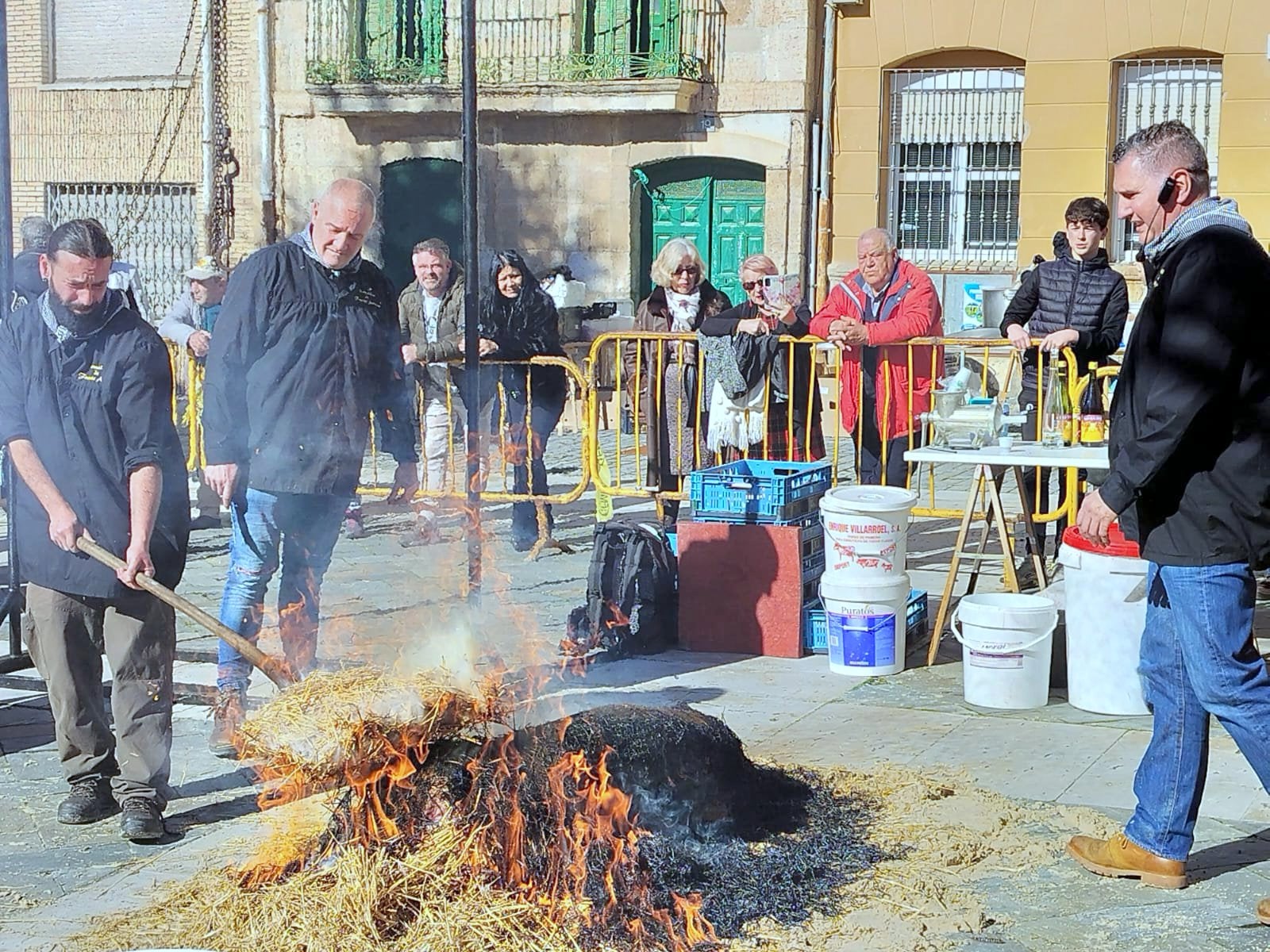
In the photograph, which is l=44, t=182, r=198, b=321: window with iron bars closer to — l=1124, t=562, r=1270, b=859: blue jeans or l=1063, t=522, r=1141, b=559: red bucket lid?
l=1063, t=522, r=1141, b=559: red bucket lid

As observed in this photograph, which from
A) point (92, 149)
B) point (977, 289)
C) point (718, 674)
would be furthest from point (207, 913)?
point (92, 149)

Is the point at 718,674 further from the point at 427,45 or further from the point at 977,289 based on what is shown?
the point at 427,45

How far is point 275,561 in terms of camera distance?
6.33 meters

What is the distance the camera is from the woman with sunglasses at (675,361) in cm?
980

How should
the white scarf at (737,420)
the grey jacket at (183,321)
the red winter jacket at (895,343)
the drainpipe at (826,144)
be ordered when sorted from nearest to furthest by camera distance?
the red winter jacket at (895,343), the white scarf at (737,420), the grey jacket at (183,321), the drainpipe at (826,144)

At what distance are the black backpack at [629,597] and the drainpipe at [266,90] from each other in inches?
Result: 554

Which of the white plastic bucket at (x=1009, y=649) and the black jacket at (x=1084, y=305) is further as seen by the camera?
the black jacket at (x=1084, y=305)

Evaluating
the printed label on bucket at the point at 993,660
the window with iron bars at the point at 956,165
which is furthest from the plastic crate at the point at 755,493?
the window with iron bars at the point at 956,165

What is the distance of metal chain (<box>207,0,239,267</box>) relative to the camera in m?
21.2

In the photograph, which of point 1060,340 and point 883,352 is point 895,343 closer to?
Answer: point 883,352

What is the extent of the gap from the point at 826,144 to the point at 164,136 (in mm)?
9440

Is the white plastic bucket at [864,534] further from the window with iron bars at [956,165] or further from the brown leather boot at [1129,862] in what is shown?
the window with iron bars at [956,165]

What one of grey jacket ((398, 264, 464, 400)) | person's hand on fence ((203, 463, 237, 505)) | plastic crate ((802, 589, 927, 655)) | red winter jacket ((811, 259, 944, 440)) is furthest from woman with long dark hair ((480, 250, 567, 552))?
person's hand on fence ((203, 463, 237, 505))

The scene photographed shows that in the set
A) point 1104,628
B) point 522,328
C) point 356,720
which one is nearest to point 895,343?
point 522,328
